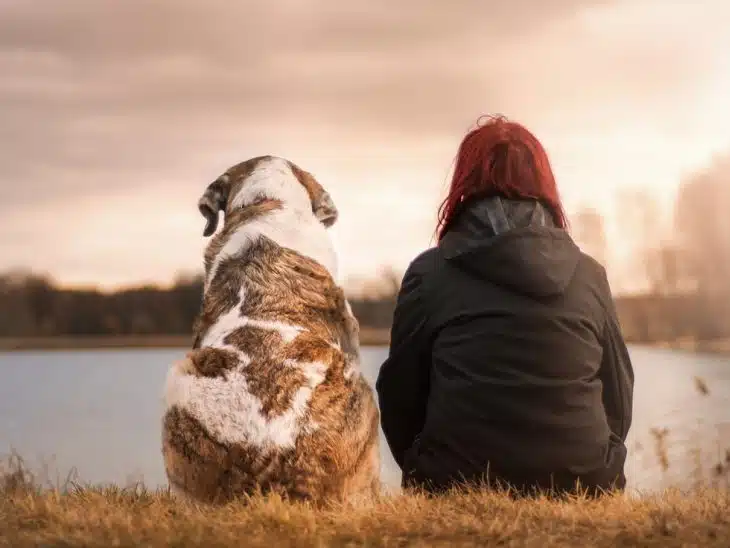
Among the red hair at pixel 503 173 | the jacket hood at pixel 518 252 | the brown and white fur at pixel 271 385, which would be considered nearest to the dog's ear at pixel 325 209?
the brown and white fur at pixel 271 385

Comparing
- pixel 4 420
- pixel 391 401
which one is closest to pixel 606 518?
pixel 391 401

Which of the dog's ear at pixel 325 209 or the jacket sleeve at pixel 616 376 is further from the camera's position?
the dog's ear at pixel 325 209

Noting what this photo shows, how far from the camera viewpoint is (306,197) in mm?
7211

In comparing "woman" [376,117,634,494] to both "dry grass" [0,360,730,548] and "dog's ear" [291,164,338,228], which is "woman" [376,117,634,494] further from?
"dog's ear" [291,164,338,228]

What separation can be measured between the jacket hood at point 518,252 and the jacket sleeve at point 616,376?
1.79 ft

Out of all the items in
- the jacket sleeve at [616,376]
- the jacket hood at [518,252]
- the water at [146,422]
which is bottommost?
the water at [146,422]

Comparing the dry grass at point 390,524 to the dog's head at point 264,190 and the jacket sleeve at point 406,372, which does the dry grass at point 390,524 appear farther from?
the dog's head at point 264,190

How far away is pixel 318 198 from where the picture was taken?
738 centimetres

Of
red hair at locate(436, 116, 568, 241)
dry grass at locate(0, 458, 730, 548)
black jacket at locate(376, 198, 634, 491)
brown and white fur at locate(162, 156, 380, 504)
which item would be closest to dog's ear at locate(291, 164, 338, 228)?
brown and white fur at locate(162, 156, 380, 504)

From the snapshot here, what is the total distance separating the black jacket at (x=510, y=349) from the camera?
594cm

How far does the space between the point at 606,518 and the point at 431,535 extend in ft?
3.64

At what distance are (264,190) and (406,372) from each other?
1.74 metres

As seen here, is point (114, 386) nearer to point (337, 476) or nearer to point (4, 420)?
point (4, 420)

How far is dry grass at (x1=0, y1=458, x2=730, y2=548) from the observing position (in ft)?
17.6
